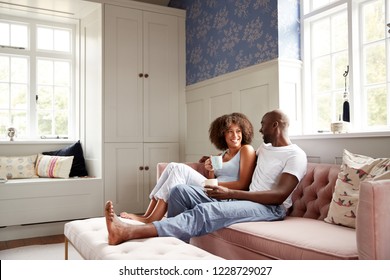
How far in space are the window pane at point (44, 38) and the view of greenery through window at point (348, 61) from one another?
287 cm

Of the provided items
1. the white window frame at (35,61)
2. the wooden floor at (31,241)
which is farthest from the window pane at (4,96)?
the wooden floor at (31,241)

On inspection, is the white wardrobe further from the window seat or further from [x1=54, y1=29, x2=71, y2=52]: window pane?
[x1=54, y1=29, x2=71, y2=52]: window pane

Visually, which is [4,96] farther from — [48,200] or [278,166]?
[278,166]

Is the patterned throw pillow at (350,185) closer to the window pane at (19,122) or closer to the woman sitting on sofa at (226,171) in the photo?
the woman sitting on sofa at (226,171)

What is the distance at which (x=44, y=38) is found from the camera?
172 inches

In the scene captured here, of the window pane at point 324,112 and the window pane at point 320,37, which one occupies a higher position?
the window pane at point 320,37

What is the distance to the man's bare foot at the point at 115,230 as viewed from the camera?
1819 mm

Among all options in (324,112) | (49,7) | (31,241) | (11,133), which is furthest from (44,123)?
(324,112)

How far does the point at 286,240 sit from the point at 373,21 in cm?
186

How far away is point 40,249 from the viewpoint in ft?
10.2

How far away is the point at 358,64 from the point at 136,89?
2328 mm

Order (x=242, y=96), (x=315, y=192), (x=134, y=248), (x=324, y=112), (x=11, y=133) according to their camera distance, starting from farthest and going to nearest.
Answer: (x=11, y=133)
(x=242, y=96)
(x=324, y=112)
(x=315, y=192)
(x=134, y=248)

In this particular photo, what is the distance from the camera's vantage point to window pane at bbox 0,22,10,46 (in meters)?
4.16
